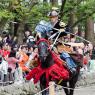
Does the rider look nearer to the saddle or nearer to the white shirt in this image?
the saddle

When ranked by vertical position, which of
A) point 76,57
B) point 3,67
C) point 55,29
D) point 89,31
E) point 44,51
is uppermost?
point 55,29

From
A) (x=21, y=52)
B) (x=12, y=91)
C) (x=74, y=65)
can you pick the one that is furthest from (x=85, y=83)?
(x=74, y=65)

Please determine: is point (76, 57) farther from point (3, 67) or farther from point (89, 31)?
point (89, 31)

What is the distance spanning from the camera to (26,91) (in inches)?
555

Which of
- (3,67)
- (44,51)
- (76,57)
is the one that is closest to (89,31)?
(3,67)

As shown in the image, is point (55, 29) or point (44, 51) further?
point (55, 29)

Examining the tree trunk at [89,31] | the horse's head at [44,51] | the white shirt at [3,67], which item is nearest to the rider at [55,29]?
the horse's head at [44,51]

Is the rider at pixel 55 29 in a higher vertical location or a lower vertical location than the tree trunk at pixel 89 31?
higher

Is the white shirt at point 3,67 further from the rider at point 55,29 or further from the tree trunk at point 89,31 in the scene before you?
the tree trunk at point 89,31

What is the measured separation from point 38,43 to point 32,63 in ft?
3.19

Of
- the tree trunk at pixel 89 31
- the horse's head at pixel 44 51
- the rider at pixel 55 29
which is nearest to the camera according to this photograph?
the horse's head at pixel 44 51

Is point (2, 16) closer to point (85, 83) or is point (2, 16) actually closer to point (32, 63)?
point (85, 83)

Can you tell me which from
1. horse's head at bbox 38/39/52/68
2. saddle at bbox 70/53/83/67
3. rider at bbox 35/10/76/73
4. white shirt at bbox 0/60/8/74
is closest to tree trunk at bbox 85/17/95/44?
A: white shirt at bbox 0/60/8/74

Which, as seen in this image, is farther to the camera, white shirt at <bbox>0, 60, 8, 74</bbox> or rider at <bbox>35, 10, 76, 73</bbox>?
white shirt at <bbox>0, 60, 8, 74</bbox>
